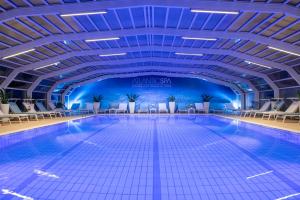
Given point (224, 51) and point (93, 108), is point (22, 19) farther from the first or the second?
point (93, 108)

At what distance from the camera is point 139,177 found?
428cm

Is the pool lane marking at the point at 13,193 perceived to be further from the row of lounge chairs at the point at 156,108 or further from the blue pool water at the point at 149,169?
the row of lounge chairs at the point at 156,108

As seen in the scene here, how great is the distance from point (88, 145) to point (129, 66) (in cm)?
1362

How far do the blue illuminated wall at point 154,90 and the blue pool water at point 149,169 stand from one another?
55.8 feet

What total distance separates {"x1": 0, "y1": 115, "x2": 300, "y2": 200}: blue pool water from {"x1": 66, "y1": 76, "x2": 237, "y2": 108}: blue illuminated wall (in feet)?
55.8

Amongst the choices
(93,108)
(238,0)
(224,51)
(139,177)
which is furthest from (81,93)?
(139,177)

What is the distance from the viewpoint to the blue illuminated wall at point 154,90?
24719 mm

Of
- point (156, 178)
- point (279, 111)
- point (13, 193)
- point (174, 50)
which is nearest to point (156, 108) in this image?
point (174, 50)

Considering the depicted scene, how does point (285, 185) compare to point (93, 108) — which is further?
point (93, 108)

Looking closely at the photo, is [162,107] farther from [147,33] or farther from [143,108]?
[147,33]

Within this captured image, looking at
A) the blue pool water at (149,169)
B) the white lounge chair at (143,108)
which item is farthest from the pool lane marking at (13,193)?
the white lounge chair at (143,108)

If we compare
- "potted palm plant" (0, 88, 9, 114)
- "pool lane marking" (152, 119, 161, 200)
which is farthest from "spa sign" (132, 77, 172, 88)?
"pool lane marking" (152, 119, 161, 200)

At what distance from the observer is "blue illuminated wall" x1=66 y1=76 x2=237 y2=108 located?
24.7 m

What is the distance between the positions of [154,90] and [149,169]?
2014 cm
